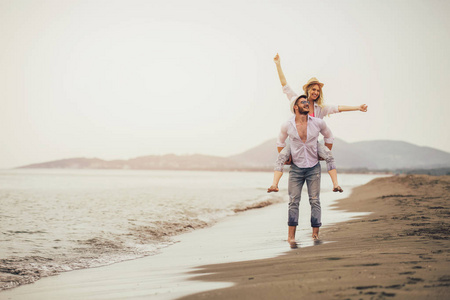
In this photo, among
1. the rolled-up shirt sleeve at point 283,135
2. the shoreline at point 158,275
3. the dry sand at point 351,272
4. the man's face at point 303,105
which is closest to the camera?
the dry sand at point 351,272

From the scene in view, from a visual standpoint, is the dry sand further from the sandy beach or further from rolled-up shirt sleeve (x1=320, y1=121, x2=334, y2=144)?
rolled-up shirt sleeve (x1=320, y1=121, x2=334, y2=144)

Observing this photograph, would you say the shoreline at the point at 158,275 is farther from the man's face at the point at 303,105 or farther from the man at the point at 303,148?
the man's face at the point at 303,105

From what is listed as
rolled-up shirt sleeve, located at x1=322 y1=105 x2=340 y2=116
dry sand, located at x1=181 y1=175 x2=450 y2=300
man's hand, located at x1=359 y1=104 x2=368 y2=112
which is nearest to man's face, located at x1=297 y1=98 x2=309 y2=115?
rolled-up shirt sleeve, located at x1=322 y1=105 x2=340 y2=116

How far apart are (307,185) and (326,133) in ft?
2.95

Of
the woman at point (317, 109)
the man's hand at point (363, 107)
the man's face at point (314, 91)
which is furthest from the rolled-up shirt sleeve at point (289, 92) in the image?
the man's hand at point (363, 107)

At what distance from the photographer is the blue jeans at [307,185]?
592cm

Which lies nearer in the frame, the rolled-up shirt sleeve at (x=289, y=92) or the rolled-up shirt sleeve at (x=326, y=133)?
the rolled-up shirt sleeve at (x=326, y=133)

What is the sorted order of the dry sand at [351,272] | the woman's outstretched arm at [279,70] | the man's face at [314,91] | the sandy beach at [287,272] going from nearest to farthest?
the dry sand at [351,272]
the sandy beach at [287,272]
the man's face at [314,91]
the woman's outstretched arm at [279,70]

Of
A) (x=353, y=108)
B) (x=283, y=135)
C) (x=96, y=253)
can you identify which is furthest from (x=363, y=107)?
(x=96, y=253)

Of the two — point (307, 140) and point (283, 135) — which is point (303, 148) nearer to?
point (307, 140)

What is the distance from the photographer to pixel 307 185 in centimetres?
600

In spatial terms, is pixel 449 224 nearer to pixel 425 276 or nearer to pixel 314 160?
pixel 314 160

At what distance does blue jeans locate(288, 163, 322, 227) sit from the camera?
5.92 meters

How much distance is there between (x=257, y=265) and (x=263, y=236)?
121 inches
